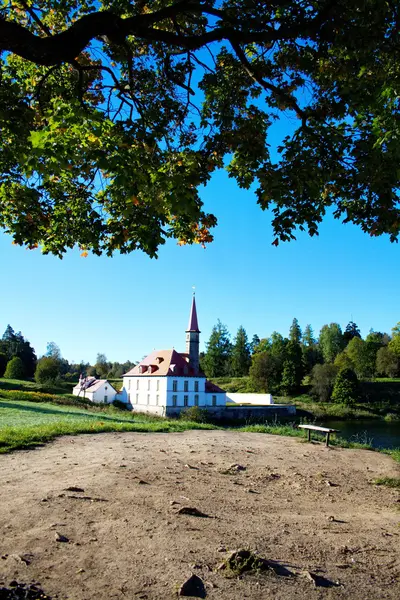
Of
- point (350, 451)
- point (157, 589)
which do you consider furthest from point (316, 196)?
point (350, 451)

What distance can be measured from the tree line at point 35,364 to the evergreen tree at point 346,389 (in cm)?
3909

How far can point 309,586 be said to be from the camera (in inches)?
136

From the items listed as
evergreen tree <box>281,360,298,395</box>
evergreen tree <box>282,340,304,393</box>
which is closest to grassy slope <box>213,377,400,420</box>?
evergreen tree <box>281,360,298,395</box>

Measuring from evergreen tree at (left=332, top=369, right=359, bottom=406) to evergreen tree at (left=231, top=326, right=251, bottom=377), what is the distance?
31.1m

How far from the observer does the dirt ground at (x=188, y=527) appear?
343 cm

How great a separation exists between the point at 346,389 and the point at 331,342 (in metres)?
46.0

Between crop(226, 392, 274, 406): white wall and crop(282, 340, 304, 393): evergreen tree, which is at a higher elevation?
crop(282, 340, 304, 393): evergreen tree

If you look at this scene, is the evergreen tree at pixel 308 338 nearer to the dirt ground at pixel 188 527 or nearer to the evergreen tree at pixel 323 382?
the evergreen tree at pixel 323 382

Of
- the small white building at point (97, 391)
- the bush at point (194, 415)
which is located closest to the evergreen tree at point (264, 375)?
the bush at point (194, 415)

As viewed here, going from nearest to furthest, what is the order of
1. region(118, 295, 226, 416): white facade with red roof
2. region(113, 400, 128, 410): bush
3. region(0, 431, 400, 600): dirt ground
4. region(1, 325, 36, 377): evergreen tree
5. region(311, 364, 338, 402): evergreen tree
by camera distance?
region(0, 431, 400, 600): dirt ground, region(118, 295, 226, 416): white facade with red roof, region(113, 400, 128, 410): bush, region(311, 364, 338, 402): evergreen tree, region(1, 325, 36, 377): evergreen tree

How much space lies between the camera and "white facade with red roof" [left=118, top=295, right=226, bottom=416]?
5081 cm

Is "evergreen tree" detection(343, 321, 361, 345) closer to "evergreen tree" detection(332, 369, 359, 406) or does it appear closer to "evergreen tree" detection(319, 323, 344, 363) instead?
"evergreen tree" detection(319, 323, 344, 363)

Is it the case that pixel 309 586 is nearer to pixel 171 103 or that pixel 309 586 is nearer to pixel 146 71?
pixel 171 103

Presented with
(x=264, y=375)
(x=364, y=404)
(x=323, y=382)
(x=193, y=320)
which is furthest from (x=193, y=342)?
(x=364, y=404)
